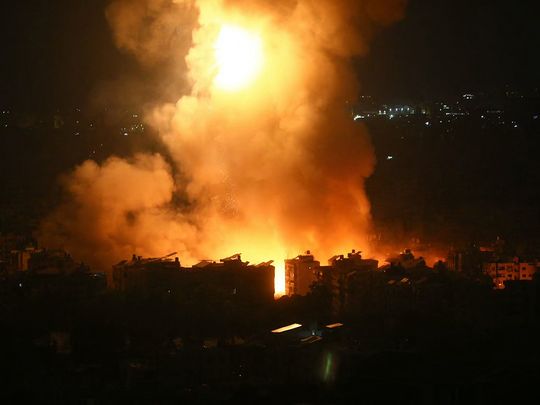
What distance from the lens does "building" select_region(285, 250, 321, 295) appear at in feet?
39.3

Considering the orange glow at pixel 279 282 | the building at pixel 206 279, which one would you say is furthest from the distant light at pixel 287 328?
the orange glow at pixel 279 282

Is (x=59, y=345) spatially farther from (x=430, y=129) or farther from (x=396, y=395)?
(x=430, y=129)

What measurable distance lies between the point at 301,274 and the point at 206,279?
1.11 meters

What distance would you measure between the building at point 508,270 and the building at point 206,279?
308 cm

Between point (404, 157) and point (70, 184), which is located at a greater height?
point (404, 157)

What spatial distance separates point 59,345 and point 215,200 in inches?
176

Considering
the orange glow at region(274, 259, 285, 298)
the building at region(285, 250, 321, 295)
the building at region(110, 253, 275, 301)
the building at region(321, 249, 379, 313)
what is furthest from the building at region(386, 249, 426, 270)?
the building at region(110, 253, 275, 301)

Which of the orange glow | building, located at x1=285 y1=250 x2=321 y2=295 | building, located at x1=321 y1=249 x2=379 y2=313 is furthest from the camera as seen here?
the orange glow

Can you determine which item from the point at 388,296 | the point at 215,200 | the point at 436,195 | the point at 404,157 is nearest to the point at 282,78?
the point at 215,200

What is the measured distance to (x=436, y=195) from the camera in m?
20.9

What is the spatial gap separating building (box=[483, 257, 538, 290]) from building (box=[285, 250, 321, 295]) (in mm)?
2486

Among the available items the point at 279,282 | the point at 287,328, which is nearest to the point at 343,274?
the point at 279,282

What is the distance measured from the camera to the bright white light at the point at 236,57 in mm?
13602

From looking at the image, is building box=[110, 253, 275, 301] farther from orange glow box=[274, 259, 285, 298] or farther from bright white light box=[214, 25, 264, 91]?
bright white light box=[214, 25, 264, 91]
